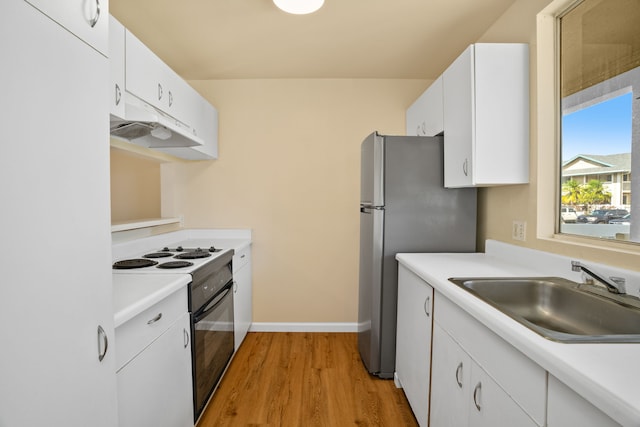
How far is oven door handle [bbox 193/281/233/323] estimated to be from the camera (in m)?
1.80

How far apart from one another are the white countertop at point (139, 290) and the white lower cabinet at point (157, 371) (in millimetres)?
60

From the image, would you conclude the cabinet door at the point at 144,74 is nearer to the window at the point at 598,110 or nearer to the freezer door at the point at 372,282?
the freezer door at the point at 372,282

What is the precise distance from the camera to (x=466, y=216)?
2.28 meters

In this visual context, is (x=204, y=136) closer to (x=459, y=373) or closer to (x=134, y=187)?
(x=134, y=187)

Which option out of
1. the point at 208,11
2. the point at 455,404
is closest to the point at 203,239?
the point at 208,11

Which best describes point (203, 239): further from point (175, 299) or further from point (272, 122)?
point (175, 299)

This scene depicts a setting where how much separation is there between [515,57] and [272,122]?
2041 mm

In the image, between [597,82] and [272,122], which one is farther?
[272,122]

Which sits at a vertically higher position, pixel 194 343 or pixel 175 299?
pixel 175 299

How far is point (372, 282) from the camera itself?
2.33 m

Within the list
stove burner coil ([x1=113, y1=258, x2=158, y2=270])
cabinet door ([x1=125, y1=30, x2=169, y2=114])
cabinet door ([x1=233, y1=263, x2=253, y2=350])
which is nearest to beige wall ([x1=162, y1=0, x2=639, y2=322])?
cabinet door ([x1=233, y1=263, x2=253, y2=350])

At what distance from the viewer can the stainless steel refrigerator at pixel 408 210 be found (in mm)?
2256

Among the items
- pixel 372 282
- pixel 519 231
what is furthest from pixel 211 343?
pixel 519 231

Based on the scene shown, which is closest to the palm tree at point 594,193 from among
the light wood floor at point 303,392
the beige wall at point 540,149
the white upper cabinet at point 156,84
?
Answer: the beige wall at point 540,149
